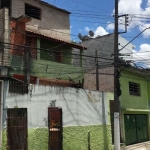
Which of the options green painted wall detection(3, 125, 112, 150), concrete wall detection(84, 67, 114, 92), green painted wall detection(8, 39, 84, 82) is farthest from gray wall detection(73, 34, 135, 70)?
green painted wall detection(3, 125, 112, 150)

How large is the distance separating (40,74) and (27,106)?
17.4 feet

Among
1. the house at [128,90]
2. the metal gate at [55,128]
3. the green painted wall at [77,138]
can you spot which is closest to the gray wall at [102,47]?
the house at [128,90]

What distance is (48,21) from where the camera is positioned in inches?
773

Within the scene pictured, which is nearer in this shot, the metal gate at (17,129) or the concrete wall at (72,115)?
the metal gate at (17,129)

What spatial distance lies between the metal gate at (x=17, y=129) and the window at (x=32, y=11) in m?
9.52

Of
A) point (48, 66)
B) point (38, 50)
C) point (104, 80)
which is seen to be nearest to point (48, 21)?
point (38, 50)

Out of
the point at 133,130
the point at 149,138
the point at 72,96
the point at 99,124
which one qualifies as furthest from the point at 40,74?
the point at 149,138

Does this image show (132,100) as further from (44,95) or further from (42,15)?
(44,95)

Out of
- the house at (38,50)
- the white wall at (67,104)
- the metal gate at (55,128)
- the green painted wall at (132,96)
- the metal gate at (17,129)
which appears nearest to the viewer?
the metal gate at (17,129)

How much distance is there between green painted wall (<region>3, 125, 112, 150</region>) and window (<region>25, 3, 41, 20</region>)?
9.13 metres

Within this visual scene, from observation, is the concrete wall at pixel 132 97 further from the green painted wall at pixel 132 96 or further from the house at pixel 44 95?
the house at pixel 44 95

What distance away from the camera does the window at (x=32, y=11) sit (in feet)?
60.0

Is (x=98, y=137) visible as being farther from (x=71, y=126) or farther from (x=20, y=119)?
(x=20, y=119)

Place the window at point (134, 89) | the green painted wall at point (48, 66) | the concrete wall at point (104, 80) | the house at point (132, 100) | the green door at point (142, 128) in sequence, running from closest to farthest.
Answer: the green painted wall at point (48, 66), the house at point (132, 100), the concrete wall at point (104, 80), the green door at point (142, 128), the window at point (134, 89)
